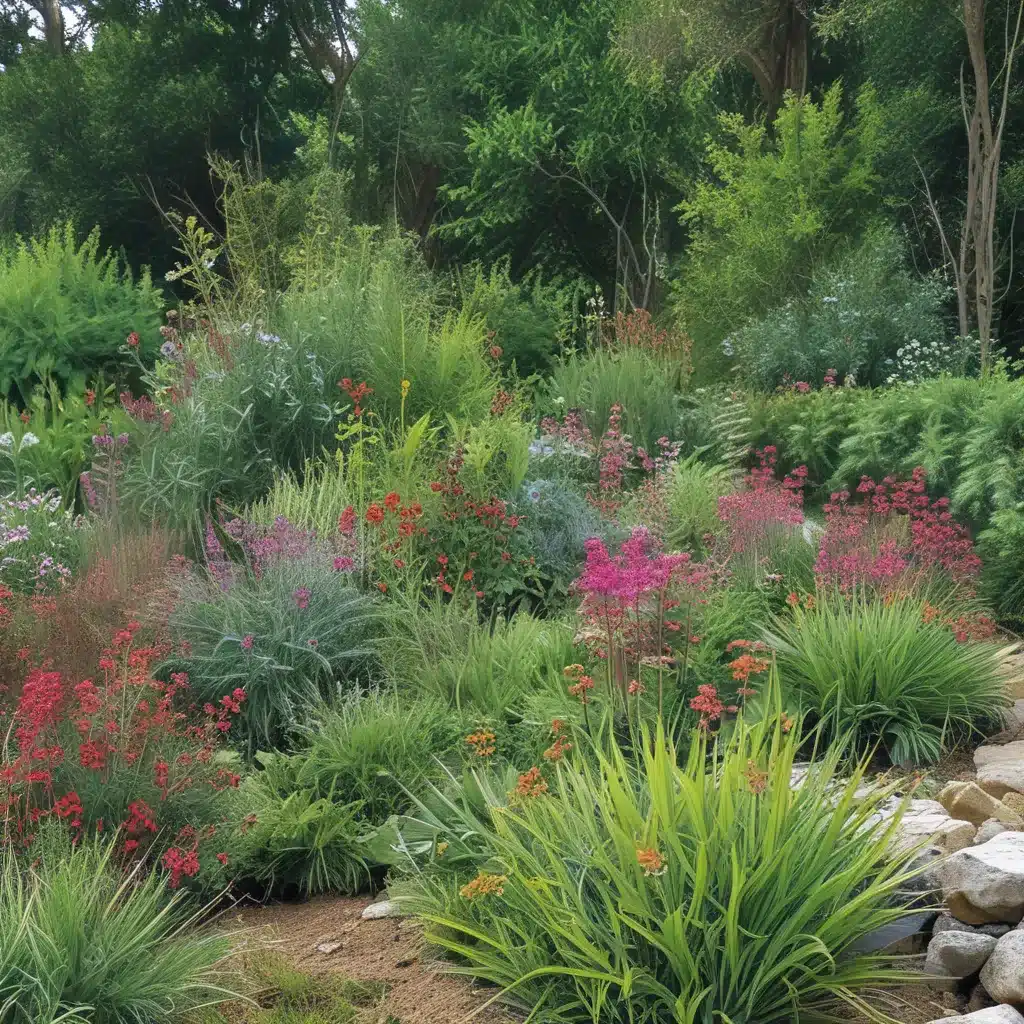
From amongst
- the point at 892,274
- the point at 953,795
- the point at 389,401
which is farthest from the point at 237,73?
the point at 953,795

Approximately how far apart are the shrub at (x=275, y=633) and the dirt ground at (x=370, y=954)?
37.0 inches

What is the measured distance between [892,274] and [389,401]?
7.58m

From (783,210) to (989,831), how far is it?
1137 cm

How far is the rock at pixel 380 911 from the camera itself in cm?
370

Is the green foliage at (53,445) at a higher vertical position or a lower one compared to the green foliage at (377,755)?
higher

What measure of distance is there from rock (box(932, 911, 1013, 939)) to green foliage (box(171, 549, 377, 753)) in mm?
2468

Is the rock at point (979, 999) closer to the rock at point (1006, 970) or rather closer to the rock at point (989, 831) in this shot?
the rock at point (1006, 970)

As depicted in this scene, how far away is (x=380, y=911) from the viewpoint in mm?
3768

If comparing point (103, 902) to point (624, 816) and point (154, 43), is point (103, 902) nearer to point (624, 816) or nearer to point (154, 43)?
point (624, 816)

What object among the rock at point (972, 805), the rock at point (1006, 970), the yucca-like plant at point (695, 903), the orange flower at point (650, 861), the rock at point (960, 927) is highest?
the orange flower at point (650, 861)

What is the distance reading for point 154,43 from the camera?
19.3 meters

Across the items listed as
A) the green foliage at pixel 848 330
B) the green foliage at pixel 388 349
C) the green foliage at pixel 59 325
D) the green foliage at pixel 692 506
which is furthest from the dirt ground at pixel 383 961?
the green foliage at pixel 848 330

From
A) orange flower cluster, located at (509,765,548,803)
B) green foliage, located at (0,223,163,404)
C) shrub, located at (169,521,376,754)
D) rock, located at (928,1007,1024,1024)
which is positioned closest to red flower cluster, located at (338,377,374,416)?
shrub, located at (169,521,376,754)

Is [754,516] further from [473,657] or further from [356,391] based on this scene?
[356,391]
